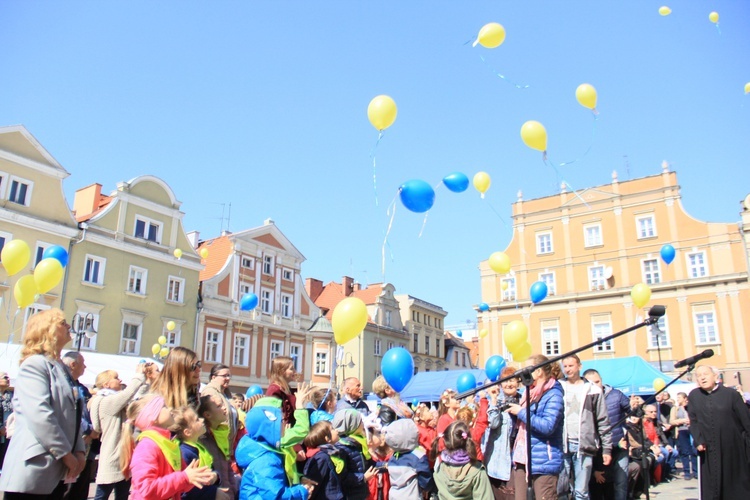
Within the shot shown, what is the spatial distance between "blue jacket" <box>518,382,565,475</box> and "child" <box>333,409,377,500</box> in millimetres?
1550

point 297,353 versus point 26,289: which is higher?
point 297,353

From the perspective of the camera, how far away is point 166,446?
3557 millimetres

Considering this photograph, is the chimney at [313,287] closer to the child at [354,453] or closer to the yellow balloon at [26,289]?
the yellow balloon at [26,289]

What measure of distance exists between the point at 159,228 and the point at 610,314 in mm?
26000

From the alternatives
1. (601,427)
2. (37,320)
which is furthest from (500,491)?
(37,320)

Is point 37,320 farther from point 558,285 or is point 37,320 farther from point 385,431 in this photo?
point 558,285

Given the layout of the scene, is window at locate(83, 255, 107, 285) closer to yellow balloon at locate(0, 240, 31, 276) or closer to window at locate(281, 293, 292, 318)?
window at locate(281, 293, 292, 318)

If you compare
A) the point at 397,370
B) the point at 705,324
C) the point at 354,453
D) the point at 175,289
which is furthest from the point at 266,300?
the point at 354,453

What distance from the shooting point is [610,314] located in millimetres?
33438

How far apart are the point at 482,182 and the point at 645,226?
2719 centimetres

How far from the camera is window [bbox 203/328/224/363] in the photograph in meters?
29.7

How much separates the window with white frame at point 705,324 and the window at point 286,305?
76.6 feet

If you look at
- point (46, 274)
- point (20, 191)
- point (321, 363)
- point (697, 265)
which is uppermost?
point (20, 191)

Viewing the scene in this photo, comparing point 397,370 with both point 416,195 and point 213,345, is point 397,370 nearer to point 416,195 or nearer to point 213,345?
point 416,195
